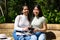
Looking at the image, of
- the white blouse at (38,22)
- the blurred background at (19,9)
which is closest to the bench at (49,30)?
the blurred background at (19,9)

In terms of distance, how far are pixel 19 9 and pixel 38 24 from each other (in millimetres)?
1866

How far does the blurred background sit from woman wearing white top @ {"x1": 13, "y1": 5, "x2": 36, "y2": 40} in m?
1.54

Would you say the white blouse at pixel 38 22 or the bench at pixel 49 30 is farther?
the bench at pixel 49 30

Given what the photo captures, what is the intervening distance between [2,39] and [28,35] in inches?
25.2

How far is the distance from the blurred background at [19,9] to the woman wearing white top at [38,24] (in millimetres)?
1475

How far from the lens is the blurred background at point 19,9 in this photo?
6711mm

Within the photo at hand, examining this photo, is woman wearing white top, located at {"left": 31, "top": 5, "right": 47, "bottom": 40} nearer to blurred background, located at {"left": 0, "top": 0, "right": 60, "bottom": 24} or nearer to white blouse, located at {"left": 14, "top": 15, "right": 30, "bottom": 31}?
white blouse, located at {"left": 14, "top": 15, "right": 30, "bottom": 31}

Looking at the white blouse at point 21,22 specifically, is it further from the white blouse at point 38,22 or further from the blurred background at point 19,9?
the blurred background at point 19,9

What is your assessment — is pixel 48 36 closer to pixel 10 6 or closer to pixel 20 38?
pixel 20 38

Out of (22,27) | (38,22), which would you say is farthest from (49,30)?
(22,27)

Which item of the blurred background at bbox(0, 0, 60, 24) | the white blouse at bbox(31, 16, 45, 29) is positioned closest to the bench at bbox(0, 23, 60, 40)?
the blurred background at bbox(0, 0, 60, 24)

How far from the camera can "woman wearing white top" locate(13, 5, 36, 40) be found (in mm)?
5094

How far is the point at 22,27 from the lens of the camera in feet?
17.0

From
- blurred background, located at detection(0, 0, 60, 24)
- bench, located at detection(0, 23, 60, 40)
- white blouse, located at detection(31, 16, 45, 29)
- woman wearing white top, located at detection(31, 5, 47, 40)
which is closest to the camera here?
woman wearing white top, located at detection(31, 5, 47, 40)
